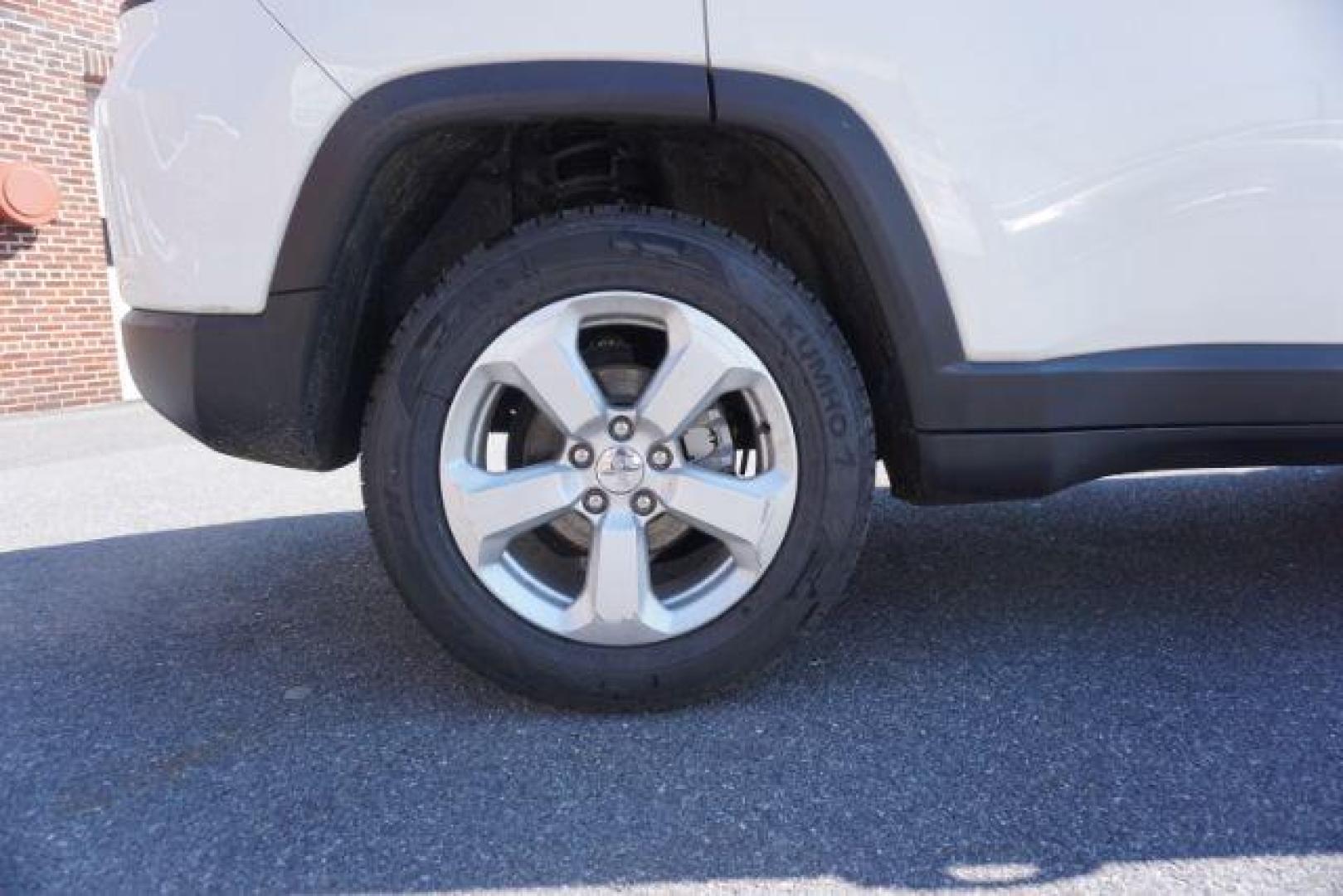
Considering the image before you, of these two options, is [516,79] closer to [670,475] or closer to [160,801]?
[670,475]

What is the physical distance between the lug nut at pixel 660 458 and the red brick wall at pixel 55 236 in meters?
7.12

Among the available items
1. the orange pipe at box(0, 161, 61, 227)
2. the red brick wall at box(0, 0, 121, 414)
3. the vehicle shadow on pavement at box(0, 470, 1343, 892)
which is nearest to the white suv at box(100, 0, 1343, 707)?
the vehicle shadow on pavement at box(0, 470, 1343, 892)

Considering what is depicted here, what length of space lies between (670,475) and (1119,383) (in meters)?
0.86

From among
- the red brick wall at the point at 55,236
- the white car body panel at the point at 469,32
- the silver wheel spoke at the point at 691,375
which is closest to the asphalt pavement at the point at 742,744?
the silver wheel spoke at the point at 691,375

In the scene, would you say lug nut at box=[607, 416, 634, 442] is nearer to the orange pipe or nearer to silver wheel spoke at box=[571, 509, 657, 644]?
silver wheel spoke at box=[571, 509, 657, 644]

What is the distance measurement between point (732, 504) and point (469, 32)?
953 millimetres

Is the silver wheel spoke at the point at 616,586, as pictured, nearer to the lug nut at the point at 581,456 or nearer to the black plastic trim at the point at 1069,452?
the lug nut at the point at 581,456

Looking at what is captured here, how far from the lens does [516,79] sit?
1698 millimetres

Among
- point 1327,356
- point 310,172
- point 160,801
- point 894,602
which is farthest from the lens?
point 894,602

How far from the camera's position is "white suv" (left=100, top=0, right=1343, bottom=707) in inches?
66.9

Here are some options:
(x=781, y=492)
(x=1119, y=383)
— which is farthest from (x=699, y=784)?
(x=1119, y=383)

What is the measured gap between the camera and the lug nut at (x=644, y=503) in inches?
72.4

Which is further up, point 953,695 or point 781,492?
point 781,492

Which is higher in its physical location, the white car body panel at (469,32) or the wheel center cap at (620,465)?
the white car body panel at (469,32)
